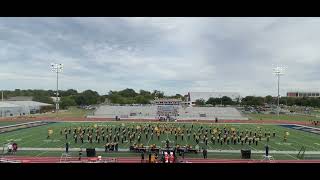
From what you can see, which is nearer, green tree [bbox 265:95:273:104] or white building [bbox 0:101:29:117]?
white building [bbox 0:101:29:117]

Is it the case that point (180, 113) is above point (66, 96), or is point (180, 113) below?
below

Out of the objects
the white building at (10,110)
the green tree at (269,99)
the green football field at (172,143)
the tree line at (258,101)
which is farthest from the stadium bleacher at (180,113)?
the green tree at (269,99)

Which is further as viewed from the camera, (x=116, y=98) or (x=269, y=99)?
(x=269, y=99)

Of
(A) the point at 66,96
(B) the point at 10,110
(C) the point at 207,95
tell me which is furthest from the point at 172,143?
(C) the point at 207,95

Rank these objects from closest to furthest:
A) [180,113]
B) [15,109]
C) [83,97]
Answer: [180,113] < [15,109] < [83,97]

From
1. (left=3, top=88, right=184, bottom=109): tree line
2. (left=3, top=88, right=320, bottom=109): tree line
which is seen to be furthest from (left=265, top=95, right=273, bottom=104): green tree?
(left=3, top=88, right=184, bottom=109): tree line

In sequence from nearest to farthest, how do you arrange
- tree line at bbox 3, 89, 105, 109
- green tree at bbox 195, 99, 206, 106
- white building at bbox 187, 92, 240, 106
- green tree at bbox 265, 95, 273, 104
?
tree line at bbox 3, 89, 105, 109 → green tree at bbox 195, 99, 206, 106 → white building at bbox 187, 92, 240, 106 → green tree at bbox 265, 95, 273, 104

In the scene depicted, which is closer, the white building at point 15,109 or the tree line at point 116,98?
the white building at point 15,109

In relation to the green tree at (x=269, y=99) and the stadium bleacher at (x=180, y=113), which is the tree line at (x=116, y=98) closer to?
the green tree at (x=269, y=99)

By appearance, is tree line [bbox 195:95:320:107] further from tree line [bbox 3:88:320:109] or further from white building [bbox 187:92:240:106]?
white building [bbox 187:92:240:106]

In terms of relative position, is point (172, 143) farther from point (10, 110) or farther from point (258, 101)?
point (258, 101)

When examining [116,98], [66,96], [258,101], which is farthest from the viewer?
[258,101]

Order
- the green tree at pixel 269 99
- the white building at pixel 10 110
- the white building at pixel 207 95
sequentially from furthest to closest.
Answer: the green tree at pixel 269 99, the white building at pixel 207 95, the white building at pixel 10 110
